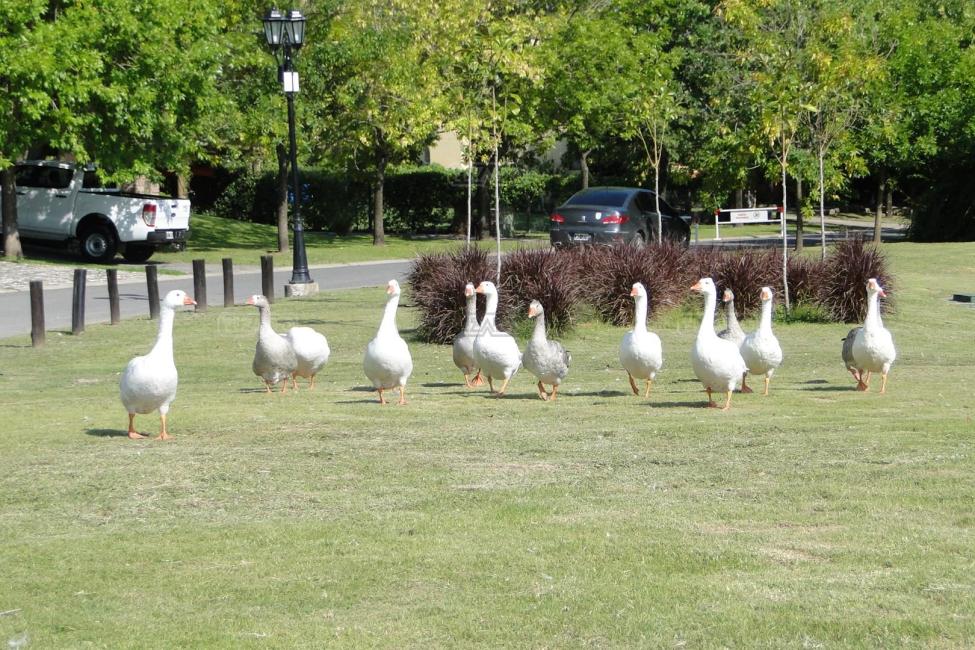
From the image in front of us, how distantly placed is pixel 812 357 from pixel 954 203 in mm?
28576

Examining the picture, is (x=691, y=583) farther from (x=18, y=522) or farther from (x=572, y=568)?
(x=18, y=522)

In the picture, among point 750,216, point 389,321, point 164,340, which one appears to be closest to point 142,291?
point 389,321

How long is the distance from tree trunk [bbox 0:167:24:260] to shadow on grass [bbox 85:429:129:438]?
21.2 m

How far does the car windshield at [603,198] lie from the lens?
30.6 m

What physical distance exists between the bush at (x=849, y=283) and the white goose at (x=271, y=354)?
10990mm

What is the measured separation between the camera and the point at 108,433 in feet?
33.0

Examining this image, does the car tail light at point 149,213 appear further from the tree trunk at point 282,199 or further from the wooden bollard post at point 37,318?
the wooden bollard post at point 37,318

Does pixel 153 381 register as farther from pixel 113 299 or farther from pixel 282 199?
pixel 282 199

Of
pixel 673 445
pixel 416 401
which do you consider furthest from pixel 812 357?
pixel 673 445

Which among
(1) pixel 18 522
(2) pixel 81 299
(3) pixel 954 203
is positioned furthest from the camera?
(3) pixel 954 203

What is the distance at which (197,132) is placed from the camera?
32.6 meters

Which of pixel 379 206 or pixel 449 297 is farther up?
pixel 379 206

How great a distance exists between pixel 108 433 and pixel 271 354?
2.52 metres

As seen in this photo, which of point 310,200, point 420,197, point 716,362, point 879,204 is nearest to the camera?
point 716,362
